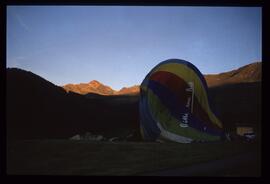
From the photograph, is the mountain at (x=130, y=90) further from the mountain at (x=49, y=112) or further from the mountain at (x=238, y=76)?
the mountain at (x=238, y=76)

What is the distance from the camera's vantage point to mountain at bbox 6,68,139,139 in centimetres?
609

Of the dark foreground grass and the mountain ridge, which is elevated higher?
the mountain ridge

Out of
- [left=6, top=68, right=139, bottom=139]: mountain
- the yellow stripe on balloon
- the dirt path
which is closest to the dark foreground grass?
the dirt path

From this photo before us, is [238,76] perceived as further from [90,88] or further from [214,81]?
[90,88]

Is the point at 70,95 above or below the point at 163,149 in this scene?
above

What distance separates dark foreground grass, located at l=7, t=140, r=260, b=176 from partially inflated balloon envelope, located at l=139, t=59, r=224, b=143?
6.9 inches

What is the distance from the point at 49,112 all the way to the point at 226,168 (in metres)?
2.73

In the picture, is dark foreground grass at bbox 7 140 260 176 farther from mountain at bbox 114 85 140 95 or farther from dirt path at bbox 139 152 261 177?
mountain at bbox 114 85 140 95

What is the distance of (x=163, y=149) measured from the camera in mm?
6074

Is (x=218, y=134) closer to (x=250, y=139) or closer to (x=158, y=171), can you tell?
(x=250, y=139)

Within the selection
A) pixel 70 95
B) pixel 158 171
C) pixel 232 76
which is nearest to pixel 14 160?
pixel 70 95

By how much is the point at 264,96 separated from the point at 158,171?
1.93 meters

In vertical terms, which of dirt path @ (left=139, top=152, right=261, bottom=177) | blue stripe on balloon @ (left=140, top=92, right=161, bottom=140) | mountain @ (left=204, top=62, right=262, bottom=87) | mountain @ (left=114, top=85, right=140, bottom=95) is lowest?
dirt path @ (left=139, top=152, right=261, bottom=177)

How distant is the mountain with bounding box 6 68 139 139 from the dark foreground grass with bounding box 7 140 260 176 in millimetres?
166
